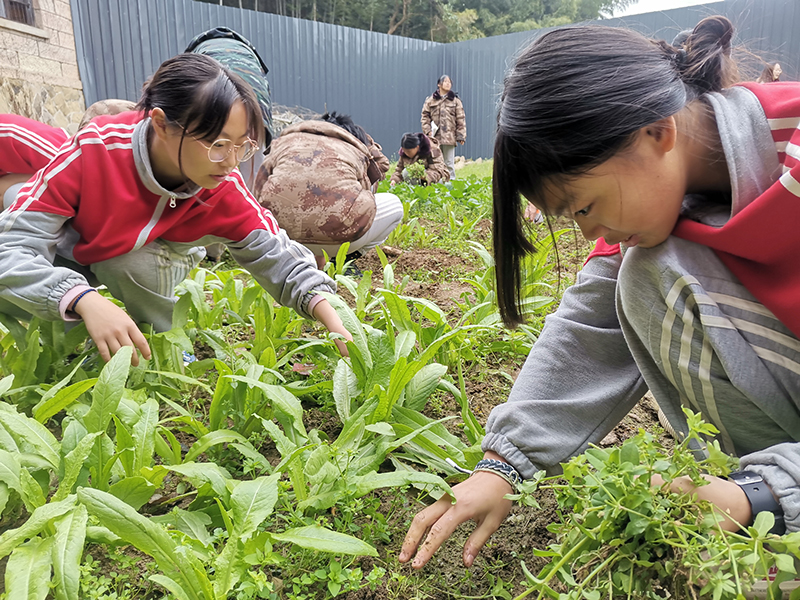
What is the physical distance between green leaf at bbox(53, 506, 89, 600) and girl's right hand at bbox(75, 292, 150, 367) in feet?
1.73

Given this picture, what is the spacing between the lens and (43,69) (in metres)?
6.64

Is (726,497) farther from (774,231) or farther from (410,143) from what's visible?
(410,143)

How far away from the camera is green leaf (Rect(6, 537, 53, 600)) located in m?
0.93

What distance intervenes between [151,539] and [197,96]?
118cm

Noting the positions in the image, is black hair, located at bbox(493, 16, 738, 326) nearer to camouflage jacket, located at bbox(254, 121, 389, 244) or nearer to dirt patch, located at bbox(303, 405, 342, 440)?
dirt patch, located at bbox(303, 405, 342, 440)

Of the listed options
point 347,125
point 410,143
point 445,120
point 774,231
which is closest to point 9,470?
point 774,231

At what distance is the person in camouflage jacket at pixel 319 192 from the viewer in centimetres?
321

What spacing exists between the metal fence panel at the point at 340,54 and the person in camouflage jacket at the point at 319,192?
3557 millimetres

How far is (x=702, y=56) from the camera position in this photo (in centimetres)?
107

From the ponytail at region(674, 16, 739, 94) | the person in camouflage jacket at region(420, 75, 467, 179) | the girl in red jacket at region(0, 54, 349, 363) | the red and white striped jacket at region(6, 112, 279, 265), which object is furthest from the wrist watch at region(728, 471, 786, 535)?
the person in camouflage jacket at region(420, 75, 467, 179)

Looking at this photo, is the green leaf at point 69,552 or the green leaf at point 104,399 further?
the green leaf at point 104,399

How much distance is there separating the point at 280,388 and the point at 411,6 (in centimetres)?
3262

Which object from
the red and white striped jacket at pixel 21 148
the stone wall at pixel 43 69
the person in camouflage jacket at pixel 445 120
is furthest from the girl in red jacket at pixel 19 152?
the person in camouflage jacket at pixel 445 120

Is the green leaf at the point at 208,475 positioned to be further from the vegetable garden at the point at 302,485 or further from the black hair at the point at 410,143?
the black hair at the point at 410,143
